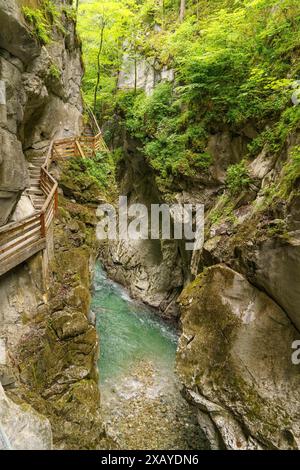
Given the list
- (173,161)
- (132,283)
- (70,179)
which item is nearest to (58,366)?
(70,179)

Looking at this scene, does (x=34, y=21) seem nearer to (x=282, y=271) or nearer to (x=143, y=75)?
(x=282, y=271)

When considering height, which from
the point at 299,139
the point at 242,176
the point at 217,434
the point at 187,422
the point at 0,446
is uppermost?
the point at 299,139

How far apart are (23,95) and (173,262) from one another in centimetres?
1152

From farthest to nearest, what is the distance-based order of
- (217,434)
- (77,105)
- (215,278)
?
(77,105) → (215,278) → (217,434)

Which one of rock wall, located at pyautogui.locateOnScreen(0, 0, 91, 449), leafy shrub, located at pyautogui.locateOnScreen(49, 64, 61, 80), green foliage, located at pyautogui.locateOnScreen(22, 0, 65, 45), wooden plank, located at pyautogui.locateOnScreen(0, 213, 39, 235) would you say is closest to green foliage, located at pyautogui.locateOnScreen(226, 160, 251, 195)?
rock wall, located at pyautogui.locateOnScreen(0, 0, 91, 449)

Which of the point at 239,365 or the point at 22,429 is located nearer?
the point at 22,429

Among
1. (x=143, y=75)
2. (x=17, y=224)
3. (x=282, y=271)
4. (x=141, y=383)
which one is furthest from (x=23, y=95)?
(x=143, y=75)

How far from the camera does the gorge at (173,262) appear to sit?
660 cm

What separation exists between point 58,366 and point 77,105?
1560 cm

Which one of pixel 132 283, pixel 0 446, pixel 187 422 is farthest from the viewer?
pixel 132 283

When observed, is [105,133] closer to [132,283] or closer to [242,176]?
[132,283]

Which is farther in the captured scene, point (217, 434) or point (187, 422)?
point (187, 422)

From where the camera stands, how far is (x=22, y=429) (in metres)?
4.26

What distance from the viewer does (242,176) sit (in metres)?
9.48
